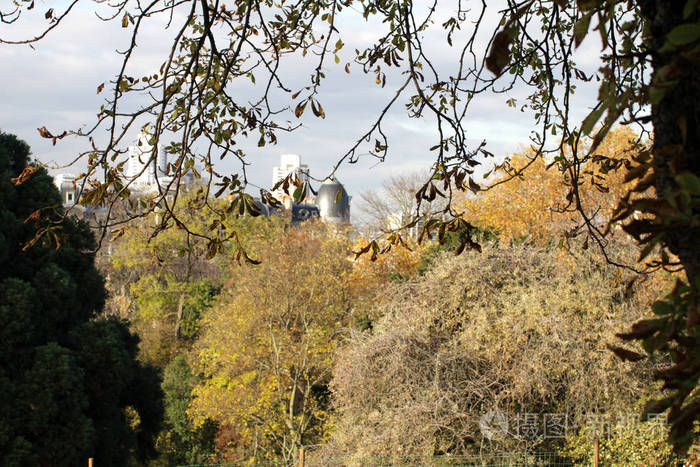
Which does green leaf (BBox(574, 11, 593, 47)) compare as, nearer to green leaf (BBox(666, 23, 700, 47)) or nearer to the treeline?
green leaf (BBox(666, 23, 700, 47))

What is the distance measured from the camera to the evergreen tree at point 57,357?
9.51 metres

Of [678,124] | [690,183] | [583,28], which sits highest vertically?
[583,28]

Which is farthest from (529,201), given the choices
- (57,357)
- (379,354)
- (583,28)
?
(583,28)

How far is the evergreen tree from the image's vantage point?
951 cm

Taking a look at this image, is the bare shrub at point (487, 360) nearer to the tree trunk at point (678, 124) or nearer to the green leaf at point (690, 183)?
the tree trunk at point (678, 124)

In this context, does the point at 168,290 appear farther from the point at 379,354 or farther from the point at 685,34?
the point at 685,34

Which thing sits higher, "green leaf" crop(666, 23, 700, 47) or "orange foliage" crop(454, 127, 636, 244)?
"orange foliage" crop(454, 127, 636, 244)

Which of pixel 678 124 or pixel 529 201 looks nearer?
pixel 678 124

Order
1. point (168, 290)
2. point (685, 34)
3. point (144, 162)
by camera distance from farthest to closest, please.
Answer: point (168, 290), point (144, 162), point (685, 34)

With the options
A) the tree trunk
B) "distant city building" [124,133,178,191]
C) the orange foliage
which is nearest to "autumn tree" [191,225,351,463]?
the orange foliage

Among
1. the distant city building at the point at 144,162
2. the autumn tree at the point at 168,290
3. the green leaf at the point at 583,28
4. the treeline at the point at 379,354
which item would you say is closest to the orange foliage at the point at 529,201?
the treeline at the point at 379,354

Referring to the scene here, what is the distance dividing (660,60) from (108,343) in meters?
10.3

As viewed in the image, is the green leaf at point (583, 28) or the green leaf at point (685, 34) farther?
the green leaf at point (583, 28)

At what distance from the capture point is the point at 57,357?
985 cm
